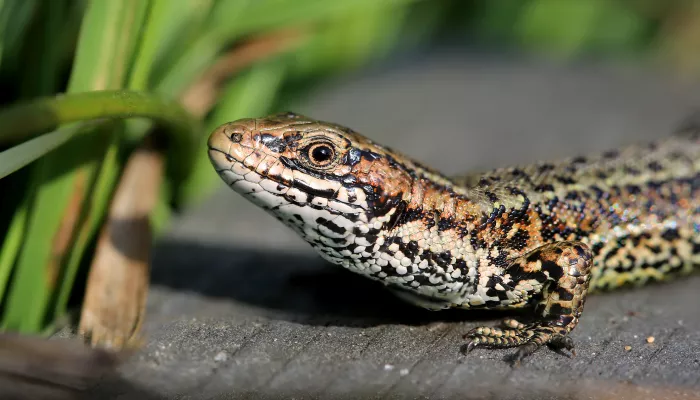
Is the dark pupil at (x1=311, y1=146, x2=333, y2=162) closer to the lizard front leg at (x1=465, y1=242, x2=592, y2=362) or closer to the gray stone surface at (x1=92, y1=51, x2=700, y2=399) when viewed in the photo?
the gray stone surface at (x1=92, y1=51, x2=700, y2=399)

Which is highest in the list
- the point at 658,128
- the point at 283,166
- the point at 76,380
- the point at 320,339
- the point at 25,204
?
the point at 658,128

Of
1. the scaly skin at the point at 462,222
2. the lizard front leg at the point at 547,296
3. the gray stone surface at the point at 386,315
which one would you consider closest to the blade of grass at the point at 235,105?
the gray stone surface at the point at 386,315

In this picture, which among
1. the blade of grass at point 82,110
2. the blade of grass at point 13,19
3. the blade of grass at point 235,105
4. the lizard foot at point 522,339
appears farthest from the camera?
the blade of grass at point 235,105

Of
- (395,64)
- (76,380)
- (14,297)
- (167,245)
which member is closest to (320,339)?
(76,380)

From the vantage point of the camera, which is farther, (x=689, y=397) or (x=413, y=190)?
(x=413, y=190)

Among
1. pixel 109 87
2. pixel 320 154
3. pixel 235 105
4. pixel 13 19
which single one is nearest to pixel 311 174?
pixel 320 154

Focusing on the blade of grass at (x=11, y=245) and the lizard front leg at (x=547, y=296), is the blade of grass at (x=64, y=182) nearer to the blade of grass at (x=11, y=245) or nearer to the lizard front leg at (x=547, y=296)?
the blade of grass at (x=11, y=245)

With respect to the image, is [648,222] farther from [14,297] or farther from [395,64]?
[395,64]
